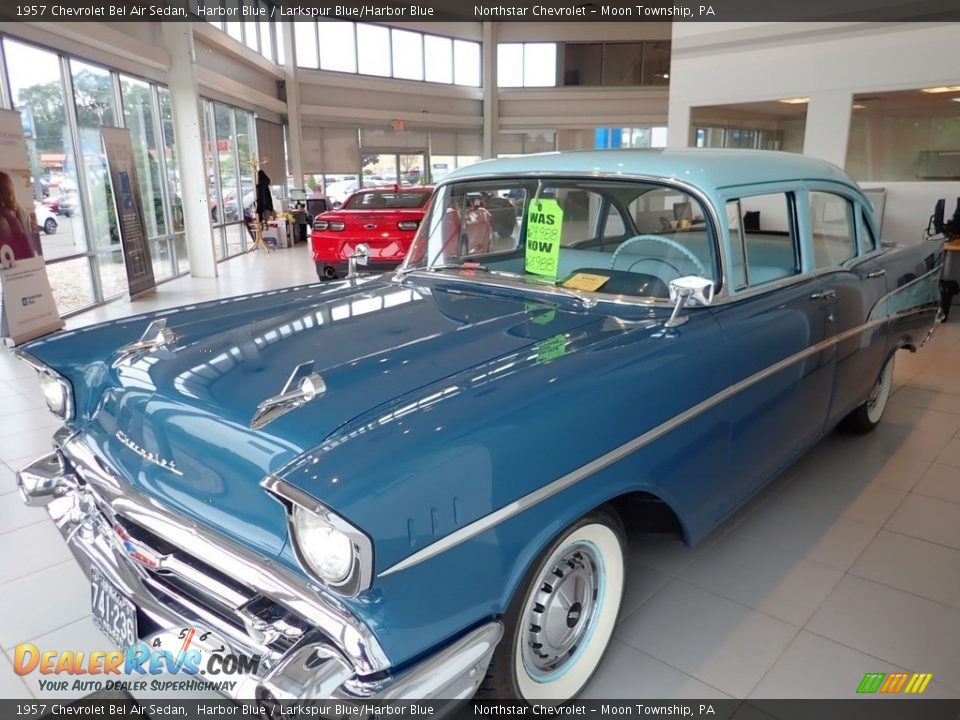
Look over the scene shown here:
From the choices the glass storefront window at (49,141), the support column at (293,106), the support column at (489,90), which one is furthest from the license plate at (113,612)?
the support column at (489,90)

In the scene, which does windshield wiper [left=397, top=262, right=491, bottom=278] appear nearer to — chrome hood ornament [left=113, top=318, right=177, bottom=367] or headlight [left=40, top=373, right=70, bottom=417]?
chrome hood ornament [left=113, top=318, right=177, bottom=367]

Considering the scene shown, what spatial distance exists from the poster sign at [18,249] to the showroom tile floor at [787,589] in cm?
327

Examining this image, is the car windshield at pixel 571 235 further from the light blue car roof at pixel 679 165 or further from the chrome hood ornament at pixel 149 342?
the chrome hood ornament at pixel 149 342

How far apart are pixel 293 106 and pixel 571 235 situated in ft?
56.3

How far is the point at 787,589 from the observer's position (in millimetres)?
2662

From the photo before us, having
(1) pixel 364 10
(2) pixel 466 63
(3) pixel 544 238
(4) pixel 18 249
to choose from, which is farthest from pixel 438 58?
(3) pixel 544 238

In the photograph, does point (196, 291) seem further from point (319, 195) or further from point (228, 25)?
point (319, 195)

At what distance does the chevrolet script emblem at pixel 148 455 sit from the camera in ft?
5.92

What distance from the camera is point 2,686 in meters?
2.21

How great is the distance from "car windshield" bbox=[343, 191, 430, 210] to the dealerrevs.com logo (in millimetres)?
7996

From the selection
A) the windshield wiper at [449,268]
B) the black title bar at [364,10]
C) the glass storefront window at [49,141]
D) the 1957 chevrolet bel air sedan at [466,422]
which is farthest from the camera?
the black title bar at [364,10]

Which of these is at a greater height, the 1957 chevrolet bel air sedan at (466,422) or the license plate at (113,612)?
the 1957 chevrolet bel air sedan at (466,422)

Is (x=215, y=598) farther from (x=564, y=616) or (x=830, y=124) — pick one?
(x=830, y=124)

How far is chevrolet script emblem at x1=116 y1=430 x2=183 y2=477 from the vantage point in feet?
5.92
